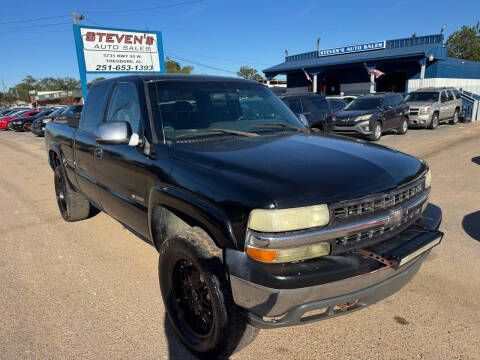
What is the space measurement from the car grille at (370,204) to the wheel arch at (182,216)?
592 millimetres

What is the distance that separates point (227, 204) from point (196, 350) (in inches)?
41.5

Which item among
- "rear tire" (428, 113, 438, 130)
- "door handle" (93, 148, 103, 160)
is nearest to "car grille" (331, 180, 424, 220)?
"door handle" (93, 148, 103, 160)

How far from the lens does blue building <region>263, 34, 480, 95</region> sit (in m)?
25.1

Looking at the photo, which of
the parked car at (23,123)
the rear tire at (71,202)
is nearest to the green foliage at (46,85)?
the parked car at (23,123)

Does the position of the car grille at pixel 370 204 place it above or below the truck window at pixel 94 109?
below

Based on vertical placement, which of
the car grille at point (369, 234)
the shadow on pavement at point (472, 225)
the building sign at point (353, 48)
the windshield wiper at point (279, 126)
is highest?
the building sign at point (353, 48)

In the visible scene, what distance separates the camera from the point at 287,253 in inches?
73.1

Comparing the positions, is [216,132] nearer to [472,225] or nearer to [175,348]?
[175,348]

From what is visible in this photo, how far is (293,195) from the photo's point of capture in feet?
6.10

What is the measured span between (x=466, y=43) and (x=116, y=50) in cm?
6094

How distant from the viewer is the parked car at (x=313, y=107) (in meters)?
10.6

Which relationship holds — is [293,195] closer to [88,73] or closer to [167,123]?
[167,123]

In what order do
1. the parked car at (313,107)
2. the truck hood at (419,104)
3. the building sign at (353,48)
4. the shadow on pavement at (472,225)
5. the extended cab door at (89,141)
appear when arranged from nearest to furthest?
the extended cab door at (89,141), the shadow on pavement at (472,225), the parked car at (313,107), the truck hood at (419,104), the building sign at (353,48)

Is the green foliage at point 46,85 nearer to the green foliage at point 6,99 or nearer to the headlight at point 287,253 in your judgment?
the green foliage at point 6,99
